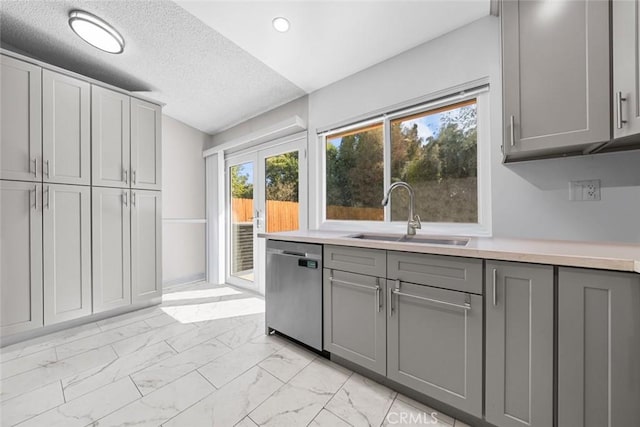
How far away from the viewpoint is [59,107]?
7.47 feet

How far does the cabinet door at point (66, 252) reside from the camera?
7.30 feet

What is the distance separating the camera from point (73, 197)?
2.36m

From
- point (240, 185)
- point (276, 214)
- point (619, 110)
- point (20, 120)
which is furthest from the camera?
point (240, 185)

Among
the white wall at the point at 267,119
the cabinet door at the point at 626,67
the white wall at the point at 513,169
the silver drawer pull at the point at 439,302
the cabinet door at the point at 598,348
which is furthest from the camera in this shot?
the white wall at the point at 267,119

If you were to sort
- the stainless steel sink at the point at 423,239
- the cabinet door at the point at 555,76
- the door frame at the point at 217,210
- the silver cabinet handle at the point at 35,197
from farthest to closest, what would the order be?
the door frame at the point at 217,210 < the silver cabinet handle at the point at 35,197 < the stainless steel sink at the point at 423,239 < the cabinet door at the point at 555,76

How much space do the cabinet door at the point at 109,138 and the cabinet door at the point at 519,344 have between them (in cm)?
334

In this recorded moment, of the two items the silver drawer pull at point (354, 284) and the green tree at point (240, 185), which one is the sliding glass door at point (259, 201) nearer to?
the green tree at point (240, 185)

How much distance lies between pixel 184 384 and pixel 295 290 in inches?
35.9

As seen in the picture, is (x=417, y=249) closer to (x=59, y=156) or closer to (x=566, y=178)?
(x=566, y=178)

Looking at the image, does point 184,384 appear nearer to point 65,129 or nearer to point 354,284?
point 354,284

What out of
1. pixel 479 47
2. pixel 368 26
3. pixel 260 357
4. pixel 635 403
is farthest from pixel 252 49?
pixel 635 403

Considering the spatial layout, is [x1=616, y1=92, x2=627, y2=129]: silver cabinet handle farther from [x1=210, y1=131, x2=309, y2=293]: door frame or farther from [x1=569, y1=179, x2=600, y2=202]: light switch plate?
[x1=210, y1=131, x2=309, y2=293]: door frame

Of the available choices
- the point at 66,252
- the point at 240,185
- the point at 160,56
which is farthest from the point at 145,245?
the point at 160,56

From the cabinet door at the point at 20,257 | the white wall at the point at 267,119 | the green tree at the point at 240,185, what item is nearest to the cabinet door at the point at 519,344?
the white wall at the point at 267,119
